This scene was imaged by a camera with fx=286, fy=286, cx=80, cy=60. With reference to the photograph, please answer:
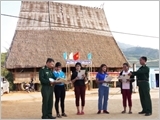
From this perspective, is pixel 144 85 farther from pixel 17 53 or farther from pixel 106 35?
pixel 106 35

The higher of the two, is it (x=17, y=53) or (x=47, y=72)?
(x=17, y=53)

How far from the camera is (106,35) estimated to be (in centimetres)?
2578

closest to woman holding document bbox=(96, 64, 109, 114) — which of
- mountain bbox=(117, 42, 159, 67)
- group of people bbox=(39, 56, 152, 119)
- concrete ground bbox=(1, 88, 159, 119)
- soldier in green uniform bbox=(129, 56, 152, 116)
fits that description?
group of people bbox=(39, 56, 152, 119)

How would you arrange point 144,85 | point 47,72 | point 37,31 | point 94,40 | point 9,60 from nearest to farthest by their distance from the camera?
point 47,72 < point 144,85 < point 9,60 < point 37,31 < point 94,40

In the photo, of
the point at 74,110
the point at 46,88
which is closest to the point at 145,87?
the point at 74,110

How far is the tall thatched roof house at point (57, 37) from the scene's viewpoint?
2097 cm

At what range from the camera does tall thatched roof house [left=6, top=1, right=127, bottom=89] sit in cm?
2097

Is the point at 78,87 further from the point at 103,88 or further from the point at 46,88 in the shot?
the point at 46,88

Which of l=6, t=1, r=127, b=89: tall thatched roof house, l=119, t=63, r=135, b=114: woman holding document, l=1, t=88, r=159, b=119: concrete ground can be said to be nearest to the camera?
l=1, t=88, r=159, b=119: concrete ground

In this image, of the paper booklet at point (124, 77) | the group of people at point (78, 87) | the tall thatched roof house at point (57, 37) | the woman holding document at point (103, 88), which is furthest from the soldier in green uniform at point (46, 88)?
the tall thatched roof house at point (57, 37)

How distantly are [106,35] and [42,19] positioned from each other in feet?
20.0

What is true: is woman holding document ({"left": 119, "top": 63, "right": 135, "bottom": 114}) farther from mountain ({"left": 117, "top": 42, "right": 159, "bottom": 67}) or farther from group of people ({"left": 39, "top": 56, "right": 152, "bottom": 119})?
mountain ({"left": 117, "top": 42, "right": 159, "bottom": 67})

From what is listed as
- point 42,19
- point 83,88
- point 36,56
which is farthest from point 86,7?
point 83,88

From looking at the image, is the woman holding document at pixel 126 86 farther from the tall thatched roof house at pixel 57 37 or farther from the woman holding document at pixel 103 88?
the tall thatched roof house at pixel 57 37
